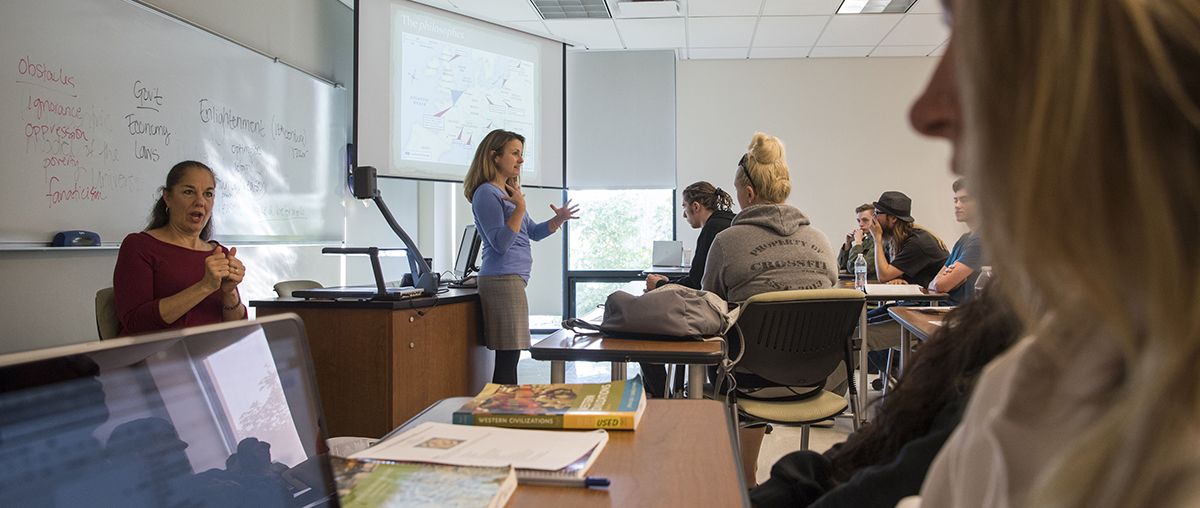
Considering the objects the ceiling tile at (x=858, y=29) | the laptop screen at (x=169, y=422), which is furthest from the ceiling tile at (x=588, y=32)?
the laptop screen at (x=169, y=422)

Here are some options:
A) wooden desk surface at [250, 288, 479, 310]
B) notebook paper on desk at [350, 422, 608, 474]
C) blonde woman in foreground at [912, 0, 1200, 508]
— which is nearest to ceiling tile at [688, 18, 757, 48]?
wooden desk surface at [250, 288, 479, 310]

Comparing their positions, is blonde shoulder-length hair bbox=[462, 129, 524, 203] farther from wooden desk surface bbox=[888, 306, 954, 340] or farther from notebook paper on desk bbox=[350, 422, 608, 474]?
notebook paper on desk bbox=[350, 422, 608, 474]

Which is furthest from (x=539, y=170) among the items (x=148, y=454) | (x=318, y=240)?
(x=148, y=454)

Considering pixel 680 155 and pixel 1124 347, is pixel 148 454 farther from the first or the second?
pixel 680 155

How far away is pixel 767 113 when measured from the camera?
679cm

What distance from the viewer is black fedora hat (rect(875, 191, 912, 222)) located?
160 inches

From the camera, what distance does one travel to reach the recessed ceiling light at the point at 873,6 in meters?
5.28

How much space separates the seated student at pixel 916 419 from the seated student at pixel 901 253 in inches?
125

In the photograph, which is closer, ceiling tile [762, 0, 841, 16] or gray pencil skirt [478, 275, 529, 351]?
gray pencil skirt [478, 275, 529, 351]

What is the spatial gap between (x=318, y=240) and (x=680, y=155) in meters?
3.37

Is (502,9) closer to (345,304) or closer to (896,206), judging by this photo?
(896,206)

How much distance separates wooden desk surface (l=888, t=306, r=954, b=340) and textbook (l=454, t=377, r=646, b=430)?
149 cm

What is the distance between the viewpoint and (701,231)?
369cm

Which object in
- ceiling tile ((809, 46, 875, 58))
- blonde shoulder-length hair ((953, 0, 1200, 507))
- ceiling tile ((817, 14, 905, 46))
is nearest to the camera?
blonde shoulder-length hair ((953, 0, 1200, 507))
